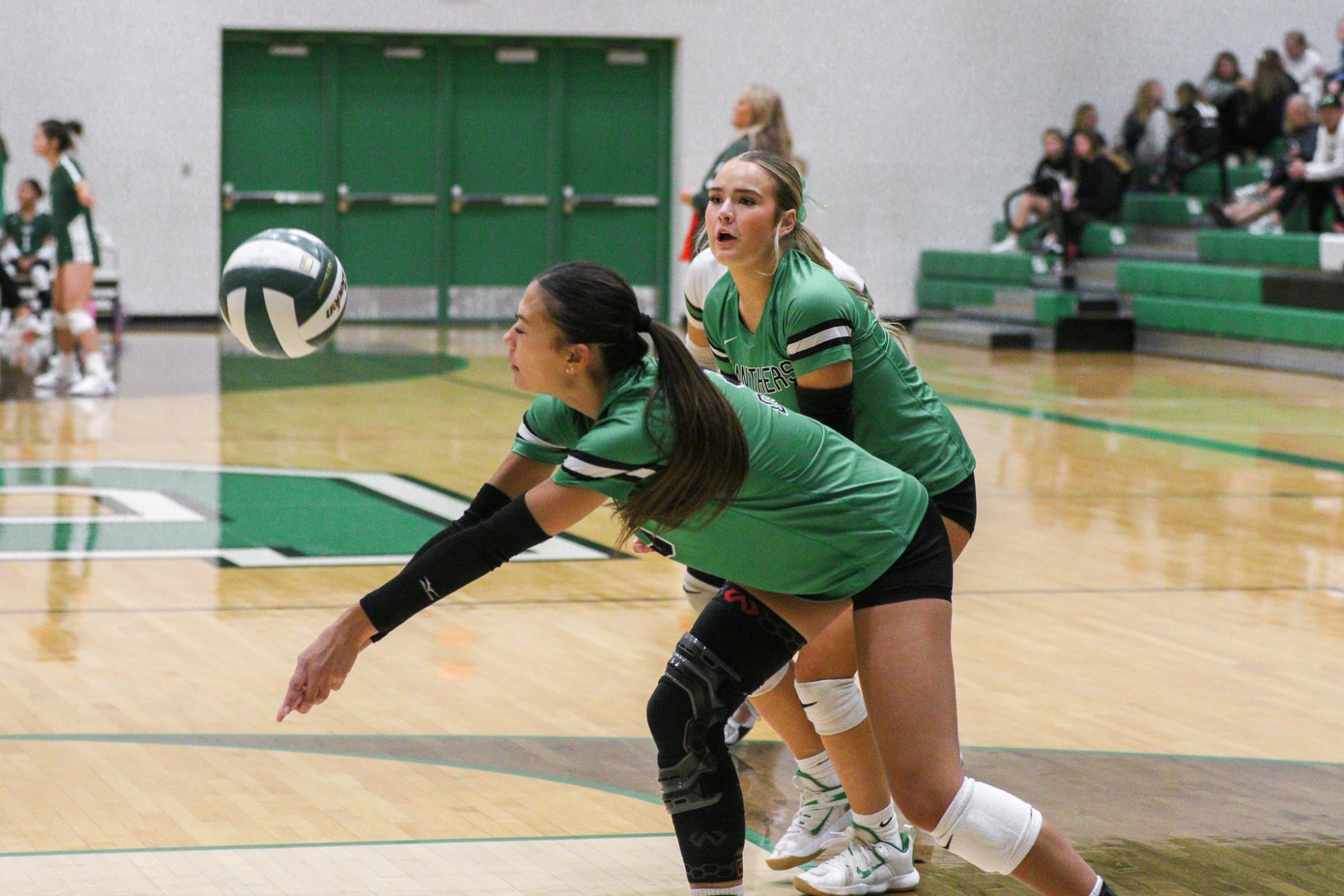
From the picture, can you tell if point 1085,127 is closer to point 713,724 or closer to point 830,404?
point 830,404

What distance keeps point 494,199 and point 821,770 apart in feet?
52.2

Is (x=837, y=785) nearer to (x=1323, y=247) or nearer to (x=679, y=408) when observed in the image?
(x=679, y=408)

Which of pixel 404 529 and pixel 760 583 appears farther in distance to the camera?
pixel 404 529

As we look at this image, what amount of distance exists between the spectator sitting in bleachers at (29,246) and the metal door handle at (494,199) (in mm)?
4666

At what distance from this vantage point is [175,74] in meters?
17.8

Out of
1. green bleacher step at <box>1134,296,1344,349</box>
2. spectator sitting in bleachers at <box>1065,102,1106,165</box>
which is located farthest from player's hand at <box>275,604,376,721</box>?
spectator sitting in bleachers at <box>1065,102,1106,165</box>

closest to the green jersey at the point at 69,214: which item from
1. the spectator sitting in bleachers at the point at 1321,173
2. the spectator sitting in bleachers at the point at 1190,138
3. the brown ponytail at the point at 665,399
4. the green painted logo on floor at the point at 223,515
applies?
the green painted logo on floor at the point at 223,515

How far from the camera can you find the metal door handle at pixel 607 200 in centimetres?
1934

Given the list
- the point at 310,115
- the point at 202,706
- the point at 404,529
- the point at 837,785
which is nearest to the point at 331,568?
the point at 404,529

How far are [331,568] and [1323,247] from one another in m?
11.4

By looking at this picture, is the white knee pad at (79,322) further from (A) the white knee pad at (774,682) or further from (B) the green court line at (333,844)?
(A) the white knee pad at (774,682)

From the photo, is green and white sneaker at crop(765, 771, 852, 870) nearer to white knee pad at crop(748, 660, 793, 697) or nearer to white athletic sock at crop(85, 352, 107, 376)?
white knee pad at crop(748, 660, 793, 697)

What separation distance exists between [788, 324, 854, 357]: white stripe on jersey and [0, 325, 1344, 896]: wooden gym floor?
1089mm

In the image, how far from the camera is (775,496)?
116 inches
